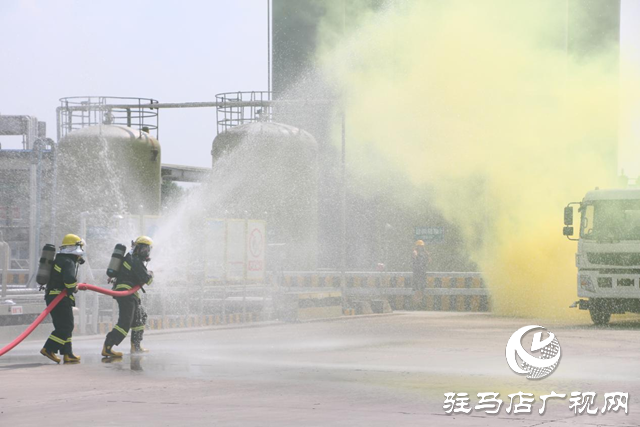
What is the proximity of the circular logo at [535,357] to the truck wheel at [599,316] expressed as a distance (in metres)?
4.54

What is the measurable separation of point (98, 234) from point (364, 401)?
1838 cm

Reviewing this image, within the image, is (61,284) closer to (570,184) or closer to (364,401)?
(364,401)

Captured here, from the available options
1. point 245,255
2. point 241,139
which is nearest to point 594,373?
point 245,255

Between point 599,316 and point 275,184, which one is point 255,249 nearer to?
point 599,316

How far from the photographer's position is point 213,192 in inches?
1433

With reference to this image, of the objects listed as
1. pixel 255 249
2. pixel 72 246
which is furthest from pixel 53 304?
pixel 255 249

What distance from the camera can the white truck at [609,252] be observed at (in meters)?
23.4

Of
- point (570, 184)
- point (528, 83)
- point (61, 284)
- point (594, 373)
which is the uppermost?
point (528, 83)

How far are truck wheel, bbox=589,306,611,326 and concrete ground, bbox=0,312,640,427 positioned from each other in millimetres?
2713

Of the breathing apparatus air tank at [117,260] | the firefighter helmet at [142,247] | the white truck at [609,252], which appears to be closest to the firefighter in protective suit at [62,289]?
the breathing apparatus air tank at [117,260]

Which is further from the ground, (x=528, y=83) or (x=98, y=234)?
(x=528, y=83)

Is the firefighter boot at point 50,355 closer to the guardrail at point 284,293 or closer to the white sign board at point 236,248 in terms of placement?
the guardrail at point 284,293

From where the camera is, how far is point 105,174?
3362 centimetres

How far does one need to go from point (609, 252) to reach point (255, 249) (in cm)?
830
